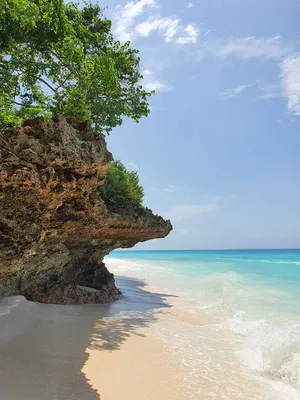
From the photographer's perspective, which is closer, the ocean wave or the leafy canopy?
the ocean wave

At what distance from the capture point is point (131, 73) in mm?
12320

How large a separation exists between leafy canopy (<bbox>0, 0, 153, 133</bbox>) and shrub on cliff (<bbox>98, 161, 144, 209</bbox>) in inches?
88.7

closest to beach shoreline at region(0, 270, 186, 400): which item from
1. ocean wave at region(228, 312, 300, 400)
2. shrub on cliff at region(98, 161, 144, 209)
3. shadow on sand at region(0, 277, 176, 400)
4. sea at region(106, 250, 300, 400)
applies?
shadow on sand at region(0, 277, 176, 400)

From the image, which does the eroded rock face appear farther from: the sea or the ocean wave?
the ocean wave

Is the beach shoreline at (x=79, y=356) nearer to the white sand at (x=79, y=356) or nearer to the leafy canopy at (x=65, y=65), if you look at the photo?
the white sand at (x=79, y=356)

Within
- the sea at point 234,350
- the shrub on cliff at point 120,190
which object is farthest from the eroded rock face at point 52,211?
the sea at point 234,350

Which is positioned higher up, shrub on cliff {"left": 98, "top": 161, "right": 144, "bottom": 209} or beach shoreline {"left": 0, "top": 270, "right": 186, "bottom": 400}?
shrub on cliff {"left": 98, "top": 161, "right": 144, "bottom": 209}

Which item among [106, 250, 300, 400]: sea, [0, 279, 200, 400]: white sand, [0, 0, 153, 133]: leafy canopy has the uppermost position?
[0, 0, 153, 133]: leafy canopy

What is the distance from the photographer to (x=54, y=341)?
18.3ft

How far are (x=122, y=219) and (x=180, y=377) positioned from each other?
5.11 m

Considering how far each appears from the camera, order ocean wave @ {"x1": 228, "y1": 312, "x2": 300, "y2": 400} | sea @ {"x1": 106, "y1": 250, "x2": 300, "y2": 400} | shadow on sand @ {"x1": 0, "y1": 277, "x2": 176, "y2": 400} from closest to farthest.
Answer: shadow on sand @ {"x1": 0, "y1": 277, "x2": 176, "y2": 400} < sea @ {"x1": 106, "y1": 250, "x2": 300, "y2": 400} < ocean wave @ {"x1": 228, "y1": 312, "x2": 300, "y2": 400}

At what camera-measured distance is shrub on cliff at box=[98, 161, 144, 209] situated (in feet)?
30.9

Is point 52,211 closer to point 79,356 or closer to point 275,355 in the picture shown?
point 79,356

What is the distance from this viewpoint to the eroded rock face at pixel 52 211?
19.5 ft
